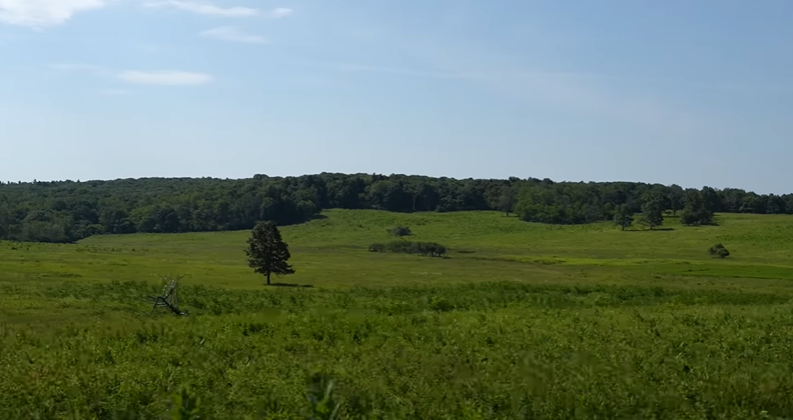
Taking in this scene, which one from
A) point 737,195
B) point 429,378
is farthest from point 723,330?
point 737,195

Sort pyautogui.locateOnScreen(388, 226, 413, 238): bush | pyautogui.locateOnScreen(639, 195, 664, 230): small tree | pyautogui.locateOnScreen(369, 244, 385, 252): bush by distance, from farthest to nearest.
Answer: pyautogui.locateOnScreen(388, 226, 413, 238): bush → pyautogui.locateOnScreen(639, 195, 664, 230): small tree → pyautogui.locateOnScreen(369, 244, 385, 252): bush

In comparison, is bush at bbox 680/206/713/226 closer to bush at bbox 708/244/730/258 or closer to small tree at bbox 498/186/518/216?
small tree at bbox 498/186/518/216

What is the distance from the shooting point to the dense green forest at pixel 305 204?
154m

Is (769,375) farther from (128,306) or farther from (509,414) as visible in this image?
(128,306)

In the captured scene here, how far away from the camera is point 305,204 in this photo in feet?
552

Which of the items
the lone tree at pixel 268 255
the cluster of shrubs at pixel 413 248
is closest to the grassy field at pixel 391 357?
the lone tree at pixel 268 255

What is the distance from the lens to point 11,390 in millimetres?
14188

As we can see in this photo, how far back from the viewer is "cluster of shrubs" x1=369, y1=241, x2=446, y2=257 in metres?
109

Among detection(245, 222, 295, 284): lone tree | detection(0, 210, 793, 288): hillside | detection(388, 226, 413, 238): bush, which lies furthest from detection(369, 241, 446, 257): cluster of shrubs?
detection(245, 222, 295, 284): lone tree

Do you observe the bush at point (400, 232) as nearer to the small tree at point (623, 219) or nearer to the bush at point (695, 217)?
the small tree at point (623, 219)

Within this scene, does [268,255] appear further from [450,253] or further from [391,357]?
[450,253]

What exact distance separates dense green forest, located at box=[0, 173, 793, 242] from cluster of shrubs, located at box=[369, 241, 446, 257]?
4811cm

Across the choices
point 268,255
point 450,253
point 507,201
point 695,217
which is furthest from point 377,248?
point 507,201

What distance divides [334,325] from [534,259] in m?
71.7
